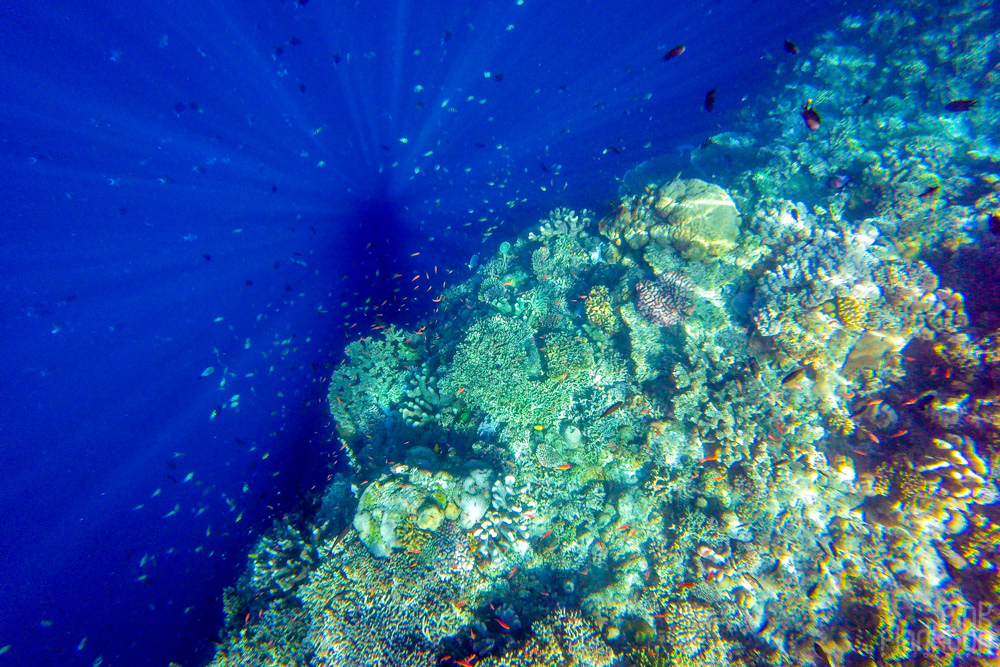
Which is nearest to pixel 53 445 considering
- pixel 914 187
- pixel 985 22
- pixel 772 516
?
pixel 772 516

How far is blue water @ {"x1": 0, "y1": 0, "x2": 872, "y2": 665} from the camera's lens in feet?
51.4

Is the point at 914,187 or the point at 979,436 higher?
the point at 914,187

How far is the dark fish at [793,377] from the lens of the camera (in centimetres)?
527

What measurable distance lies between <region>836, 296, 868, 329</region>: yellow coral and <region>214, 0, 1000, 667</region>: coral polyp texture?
4 cm

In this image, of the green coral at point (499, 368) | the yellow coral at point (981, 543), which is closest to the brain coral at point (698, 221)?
the green coral at point (499, 368)

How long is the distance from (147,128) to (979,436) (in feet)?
105

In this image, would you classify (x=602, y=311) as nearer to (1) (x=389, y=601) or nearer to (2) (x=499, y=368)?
(2) (x=499, y=368)

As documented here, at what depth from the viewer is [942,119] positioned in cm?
1042

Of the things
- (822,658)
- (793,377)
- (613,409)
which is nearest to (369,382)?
(613,409)

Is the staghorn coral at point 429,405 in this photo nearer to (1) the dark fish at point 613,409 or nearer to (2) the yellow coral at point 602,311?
(1) the dark fish at point 613,409

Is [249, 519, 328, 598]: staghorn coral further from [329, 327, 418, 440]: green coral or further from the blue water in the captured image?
the blue water

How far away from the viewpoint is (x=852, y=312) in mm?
6121

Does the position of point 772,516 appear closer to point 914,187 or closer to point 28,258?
point 914,187

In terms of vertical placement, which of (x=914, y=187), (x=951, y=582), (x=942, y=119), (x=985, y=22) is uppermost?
(x=985, y=22)
